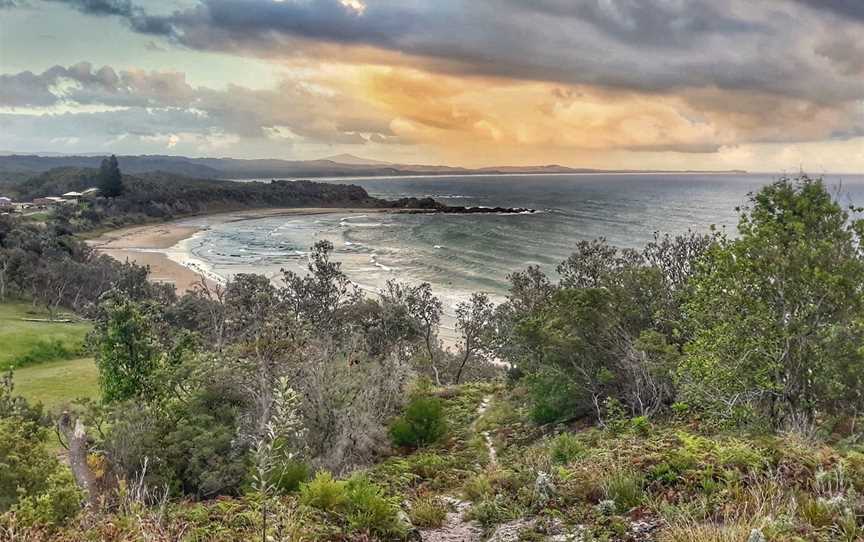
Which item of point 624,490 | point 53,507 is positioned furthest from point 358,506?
point 53,507

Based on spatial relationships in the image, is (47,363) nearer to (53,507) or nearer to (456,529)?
(53,507)

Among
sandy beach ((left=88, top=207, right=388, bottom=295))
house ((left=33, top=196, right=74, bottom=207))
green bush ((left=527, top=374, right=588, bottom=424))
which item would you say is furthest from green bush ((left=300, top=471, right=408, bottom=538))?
house ((left=33, top=196, right=74, bottom=207))

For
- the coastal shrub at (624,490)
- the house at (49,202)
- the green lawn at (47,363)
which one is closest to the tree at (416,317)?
the green lawn at (47,363)

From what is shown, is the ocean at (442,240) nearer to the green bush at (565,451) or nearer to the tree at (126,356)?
the tree at (126,356)

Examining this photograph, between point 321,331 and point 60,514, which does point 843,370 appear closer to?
point 60,514

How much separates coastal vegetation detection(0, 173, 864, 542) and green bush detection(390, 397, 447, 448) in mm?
60

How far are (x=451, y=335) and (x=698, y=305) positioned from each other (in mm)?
33687

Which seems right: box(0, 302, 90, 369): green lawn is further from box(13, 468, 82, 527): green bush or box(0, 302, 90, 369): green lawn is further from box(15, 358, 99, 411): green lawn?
box(13, 468, 82, 527): green bush

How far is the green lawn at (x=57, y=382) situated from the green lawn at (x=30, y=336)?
1.41 metres

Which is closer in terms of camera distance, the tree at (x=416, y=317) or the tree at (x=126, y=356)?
A: the tree at (x=126, y=356)

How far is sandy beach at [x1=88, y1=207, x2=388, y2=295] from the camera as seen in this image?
66.1 m

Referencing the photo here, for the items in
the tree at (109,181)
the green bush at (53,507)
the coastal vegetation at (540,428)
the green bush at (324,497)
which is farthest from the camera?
the tree at (109,181)

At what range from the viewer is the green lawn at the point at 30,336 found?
3541cm

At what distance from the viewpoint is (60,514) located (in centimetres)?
805
